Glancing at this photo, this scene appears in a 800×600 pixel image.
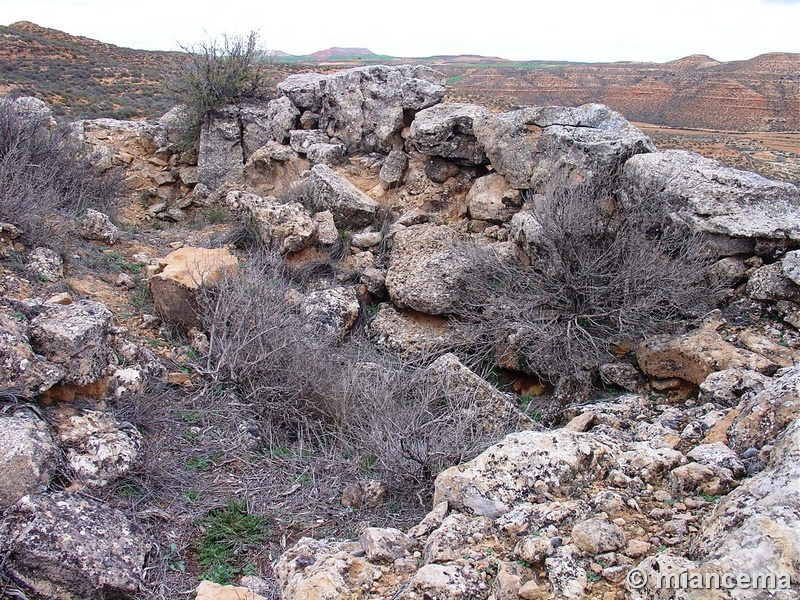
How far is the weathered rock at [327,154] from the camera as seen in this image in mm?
7738

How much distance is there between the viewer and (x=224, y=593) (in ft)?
7.52

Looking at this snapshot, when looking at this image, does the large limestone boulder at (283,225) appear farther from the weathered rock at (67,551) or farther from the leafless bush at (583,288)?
the weathered rock at (67,551)

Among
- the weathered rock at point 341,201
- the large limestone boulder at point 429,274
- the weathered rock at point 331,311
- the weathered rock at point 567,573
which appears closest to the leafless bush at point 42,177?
the weathered rock at point 331,311

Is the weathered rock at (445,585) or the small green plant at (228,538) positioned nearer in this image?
the weathered rock at (445,585)

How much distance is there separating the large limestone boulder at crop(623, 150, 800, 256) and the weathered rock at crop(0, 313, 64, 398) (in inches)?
184

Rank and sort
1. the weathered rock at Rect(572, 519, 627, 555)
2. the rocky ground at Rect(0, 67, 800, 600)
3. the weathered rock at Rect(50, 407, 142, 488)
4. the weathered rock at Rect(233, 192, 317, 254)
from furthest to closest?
the weathered rock at Rect(233, 192, 317, 254), the weathered rock at Rect(50, 407, 142, 488), the rocky ground at Rect(0, 67, 800, 600), the weathered rock at Rect(572, 519, 627, 555)

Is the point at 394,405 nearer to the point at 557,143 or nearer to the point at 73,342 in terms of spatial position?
the point at 73,342

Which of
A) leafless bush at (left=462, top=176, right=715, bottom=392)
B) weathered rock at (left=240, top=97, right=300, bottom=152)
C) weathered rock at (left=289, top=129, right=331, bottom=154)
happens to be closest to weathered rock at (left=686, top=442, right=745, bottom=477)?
leafless bush at (left=462, top=176, right=715, bottom=392)

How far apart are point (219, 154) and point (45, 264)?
4.35 m

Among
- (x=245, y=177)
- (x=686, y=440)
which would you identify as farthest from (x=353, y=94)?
(x=686, y=440)

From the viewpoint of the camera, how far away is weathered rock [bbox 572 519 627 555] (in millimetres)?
2029

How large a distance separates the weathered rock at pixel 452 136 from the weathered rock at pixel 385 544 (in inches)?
210

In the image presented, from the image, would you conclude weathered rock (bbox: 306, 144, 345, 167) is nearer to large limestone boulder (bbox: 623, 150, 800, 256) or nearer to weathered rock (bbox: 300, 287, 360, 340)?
weathered rock (bbox: 300, 287, 360, 340)

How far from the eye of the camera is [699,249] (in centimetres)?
462
